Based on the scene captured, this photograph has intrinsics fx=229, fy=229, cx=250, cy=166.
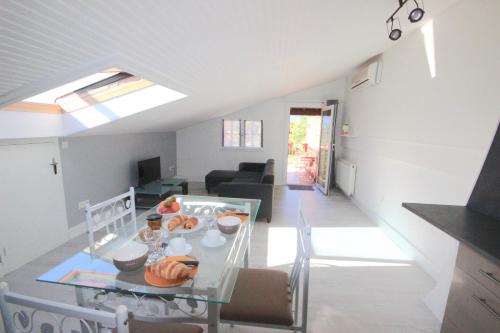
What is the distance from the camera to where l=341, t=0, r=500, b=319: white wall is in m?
1.83

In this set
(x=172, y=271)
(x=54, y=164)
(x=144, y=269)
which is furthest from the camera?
(x=54, y=164)

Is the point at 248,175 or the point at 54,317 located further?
the point at 248,175

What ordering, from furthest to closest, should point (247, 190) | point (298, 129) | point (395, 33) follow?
point (298, 129) < point (247, 190) < point (395, 33)

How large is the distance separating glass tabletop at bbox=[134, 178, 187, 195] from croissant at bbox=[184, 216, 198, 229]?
2.22m

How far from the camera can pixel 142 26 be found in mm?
1003

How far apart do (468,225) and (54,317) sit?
1850 mm

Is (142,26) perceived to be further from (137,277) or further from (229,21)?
(137,277)

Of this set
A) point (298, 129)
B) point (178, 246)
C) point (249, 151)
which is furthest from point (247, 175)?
point (298, 129)

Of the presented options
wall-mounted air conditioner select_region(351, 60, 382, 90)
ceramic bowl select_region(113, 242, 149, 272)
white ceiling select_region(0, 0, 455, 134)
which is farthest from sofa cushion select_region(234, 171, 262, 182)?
ceramic bowl select_region(113, 242, 149, 272)

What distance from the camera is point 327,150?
5.12 metres

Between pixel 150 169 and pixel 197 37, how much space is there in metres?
3.45

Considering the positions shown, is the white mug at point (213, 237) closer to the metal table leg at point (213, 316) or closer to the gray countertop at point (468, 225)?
the metal table leg at point (213, 316)

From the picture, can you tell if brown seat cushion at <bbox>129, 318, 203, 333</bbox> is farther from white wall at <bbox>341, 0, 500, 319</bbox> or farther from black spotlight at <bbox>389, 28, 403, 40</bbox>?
black spotlight at <bbox>389, 28, 403, 40</bbox>

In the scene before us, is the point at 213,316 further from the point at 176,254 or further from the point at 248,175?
the point at 248,175
